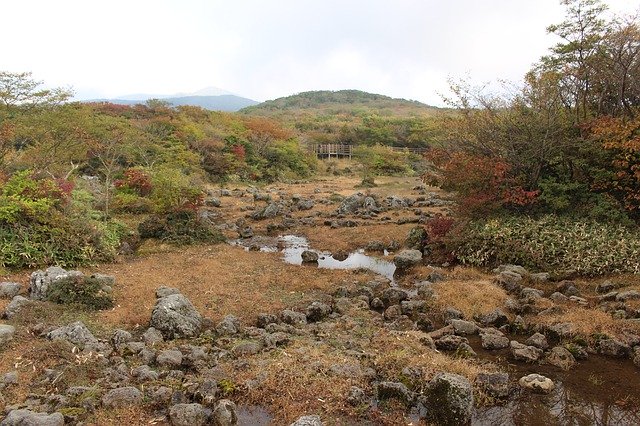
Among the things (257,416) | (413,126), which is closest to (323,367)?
(257,416)

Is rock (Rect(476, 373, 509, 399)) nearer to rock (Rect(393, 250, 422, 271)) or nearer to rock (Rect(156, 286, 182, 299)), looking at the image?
rock (Rect(156, 286, 182, 299))

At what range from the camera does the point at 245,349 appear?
32.0 ft

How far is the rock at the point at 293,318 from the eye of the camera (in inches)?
464

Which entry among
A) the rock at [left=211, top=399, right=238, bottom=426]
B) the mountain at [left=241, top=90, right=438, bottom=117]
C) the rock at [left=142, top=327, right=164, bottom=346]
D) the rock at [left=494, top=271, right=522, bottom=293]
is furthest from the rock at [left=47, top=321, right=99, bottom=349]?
the mountain at [left=241, top=90, right=438, bottom=117]

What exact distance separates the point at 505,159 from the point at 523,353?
10385 mm

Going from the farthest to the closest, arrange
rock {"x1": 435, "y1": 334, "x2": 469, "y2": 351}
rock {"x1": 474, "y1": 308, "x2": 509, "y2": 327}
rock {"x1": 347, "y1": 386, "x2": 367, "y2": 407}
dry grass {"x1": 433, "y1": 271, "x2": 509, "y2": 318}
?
dry grass {"x1": 433, "y1": 271, "x2": 509, "y2": 318} < rock {"x1": 474, "y1": 308, "x2": 509, "y2": 327} < rock {"x1": 435, "y1": 334, "x2": 469, "y2": 351} < rock {"x1": 347, "y1": 386, "x2": 367, "y2": 407}

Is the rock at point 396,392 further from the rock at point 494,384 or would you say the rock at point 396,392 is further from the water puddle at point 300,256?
the water puddle at point 300,256

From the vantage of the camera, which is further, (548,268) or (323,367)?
(548,268)

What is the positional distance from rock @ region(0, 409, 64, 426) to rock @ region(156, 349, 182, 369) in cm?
232

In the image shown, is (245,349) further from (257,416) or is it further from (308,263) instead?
(308,263)

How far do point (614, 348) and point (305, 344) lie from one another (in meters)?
6.77

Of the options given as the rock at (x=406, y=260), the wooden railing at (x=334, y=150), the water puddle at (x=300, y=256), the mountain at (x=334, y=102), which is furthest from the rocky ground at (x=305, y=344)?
the mountain at (x=334, y=102)

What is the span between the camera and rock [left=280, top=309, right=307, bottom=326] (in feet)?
38.6

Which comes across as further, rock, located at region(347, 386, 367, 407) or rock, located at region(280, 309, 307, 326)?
rock, located at region(280, 309, 307, 326)
